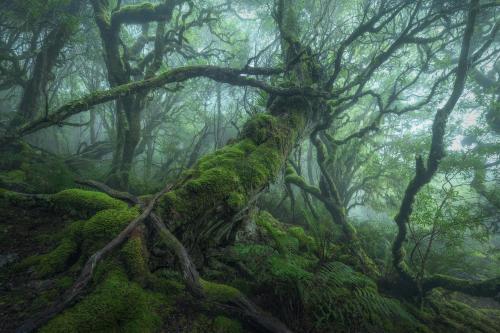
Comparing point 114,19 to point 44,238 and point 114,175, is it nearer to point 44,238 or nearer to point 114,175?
point 114,175

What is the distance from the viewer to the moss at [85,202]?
309cm

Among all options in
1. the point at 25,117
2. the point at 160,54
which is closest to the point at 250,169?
the point at 160,54

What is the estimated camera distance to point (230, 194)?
3.35m

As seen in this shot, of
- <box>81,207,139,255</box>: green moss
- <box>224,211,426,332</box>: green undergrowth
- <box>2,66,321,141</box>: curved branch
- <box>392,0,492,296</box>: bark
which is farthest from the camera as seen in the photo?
<box>2,66,321,141</box>: curved branch

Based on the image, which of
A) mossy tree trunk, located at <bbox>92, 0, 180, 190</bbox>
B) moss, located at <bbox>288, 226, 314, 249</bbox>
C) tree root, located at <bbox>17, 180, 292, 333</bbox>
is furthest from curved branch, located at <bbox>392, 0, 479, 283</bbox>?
mossy tree trunk, located at <bbox>92, 0, 180, 190</bbox>

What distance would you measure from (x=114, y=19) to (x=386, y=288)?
9.68 meters

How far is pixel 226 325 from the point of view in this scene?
93.6 inches

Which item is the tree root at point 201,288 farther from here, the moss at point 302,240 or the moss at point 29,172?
the moss at point 29,172

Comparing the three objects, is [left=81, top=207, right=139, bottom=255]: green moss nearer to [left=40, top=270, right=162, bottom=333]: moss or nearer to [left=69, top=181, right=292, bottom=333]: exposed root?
[left=69, top=181, right=292, bottom=333]: exposed root

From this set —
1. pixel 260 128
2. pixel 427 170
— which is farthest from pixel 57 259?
pixel 427 170

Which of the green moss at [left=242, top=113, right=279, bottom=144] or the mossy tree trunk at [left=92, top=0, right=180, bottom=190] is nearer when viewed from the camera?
the green moss at [left=242, top=113, right=279, bottom=144]

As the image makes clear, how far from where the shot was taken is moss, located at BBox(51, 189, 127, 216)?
309cm

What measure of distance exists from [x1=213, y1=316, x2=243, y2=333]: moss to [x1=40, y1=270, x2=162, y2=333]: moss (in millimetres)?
570

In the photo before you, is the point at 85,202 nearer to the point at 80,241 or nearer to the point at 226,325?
the point at 80,241
